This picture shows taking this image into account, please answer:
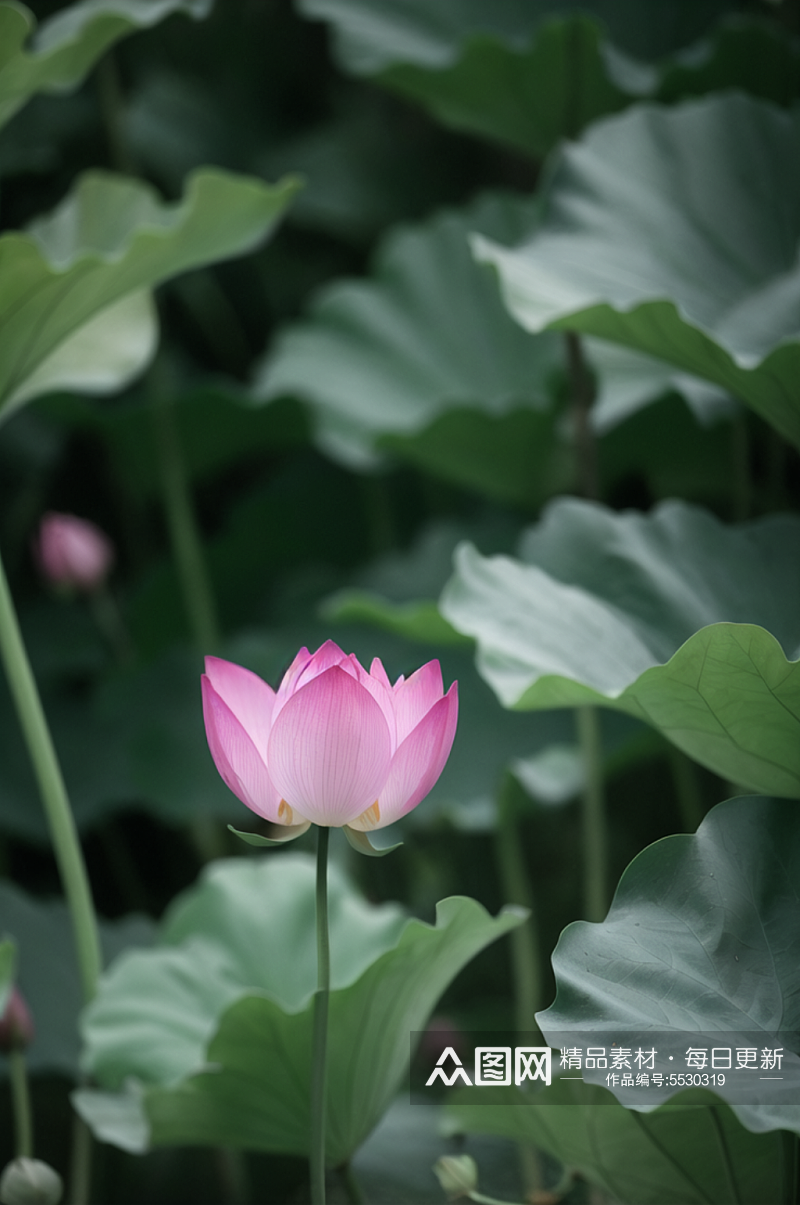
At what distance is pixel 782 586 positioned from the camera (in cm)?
67

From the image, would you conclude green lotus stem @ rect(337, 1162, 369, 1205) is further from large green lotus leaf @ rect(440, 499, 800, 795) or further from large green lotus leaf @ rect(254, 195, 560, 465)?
large green lotus leaf @ rect(254, 195, 560, 465)

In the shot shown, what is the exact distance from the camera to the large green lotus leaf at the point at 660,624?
503mm

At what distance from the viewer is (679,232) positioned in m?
0.83

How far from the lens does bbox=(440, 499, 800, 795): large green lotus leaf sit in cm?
50

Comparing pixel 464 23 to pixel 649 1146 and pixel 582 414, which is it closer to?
pixel 582 414

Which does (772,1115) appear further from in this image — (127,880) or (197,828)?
(127,880)

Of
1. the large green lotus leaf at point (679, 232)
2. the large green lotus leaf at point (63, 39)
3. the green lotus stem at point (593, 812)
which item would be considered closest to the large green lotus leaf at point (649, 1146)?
the green lotus stem at point (593, 812)

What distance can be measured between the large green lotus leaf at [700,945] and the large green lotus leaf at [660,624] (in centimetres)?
5

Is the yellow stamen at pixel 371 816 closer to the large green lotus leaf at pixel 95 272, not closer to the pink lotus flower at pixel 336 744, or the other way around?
the pink lotus flower at pixel 336 744

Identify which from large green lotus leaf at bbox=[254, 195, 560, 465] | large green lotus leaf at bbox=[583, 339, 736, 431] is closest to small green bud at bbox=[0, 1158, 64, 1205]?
large green lotus leaf at bbox=[583, 339, 736, 431]

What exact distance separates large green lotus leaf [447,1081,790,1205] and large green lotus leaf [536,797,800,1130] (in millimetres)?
89

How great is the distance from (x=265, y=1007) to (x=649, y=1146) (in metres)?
0.21

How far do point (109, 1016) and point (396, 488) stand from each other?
98cm

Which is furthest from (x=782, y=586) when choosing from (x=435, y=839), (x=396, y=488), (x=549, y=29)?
(x=396, y=488)
